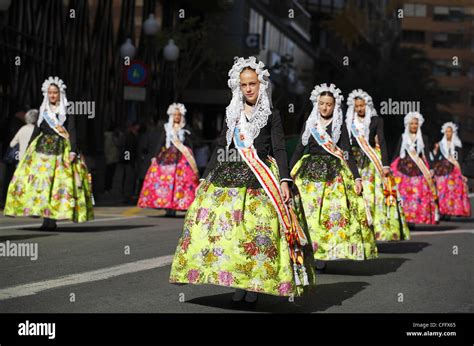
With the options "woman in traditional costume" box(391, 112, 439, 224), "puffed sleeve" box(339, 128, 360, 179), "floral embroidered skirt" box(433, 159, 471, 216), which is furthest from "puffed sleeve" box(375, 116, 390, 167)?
"floral embroidered skirt" box(433, 159, 471, 216)

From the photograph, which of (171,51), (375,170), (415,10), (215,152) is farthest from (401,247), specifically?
(415,10)

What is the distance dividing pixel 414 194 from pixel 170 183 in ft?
13.5

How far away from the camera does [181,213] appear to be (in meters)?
21.9

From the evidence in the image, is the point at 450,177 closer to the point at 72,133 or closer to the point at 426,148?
the point at 426,148

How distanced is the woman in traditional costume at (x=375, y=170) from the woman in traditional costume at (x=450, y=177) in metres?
8.57

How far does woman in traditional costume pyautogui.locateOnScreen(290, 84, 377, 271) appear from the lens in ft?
35.5

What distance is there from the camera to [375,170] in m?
14.2

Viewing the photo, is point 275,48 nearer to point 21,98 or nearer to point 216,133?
point 216,133

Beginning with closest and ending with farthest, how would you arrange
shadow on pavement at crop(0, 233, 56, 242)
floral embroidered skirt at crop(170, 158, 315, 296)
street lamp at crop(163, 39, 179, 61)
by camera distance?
floral embroidered skirt at crop(170, 158, 315, 296)
shadow on pavement at crop(0, 233, 56, 242)
street lamp at crop(163, 39, 179, 61)

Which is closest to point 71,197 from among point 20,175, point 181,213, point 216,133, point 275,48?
point 20,175

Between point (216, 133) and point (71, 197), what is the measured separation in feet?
133

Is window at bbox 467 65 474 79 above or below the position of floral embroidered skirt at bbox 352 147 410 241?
above

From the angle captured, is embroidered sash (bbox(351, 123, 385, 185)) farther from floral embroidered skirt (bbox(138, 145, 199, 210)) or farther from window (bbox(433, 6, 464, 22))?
window (bbox(433, 6, 464, 22))

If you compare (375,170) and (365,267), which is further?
(375,170)
